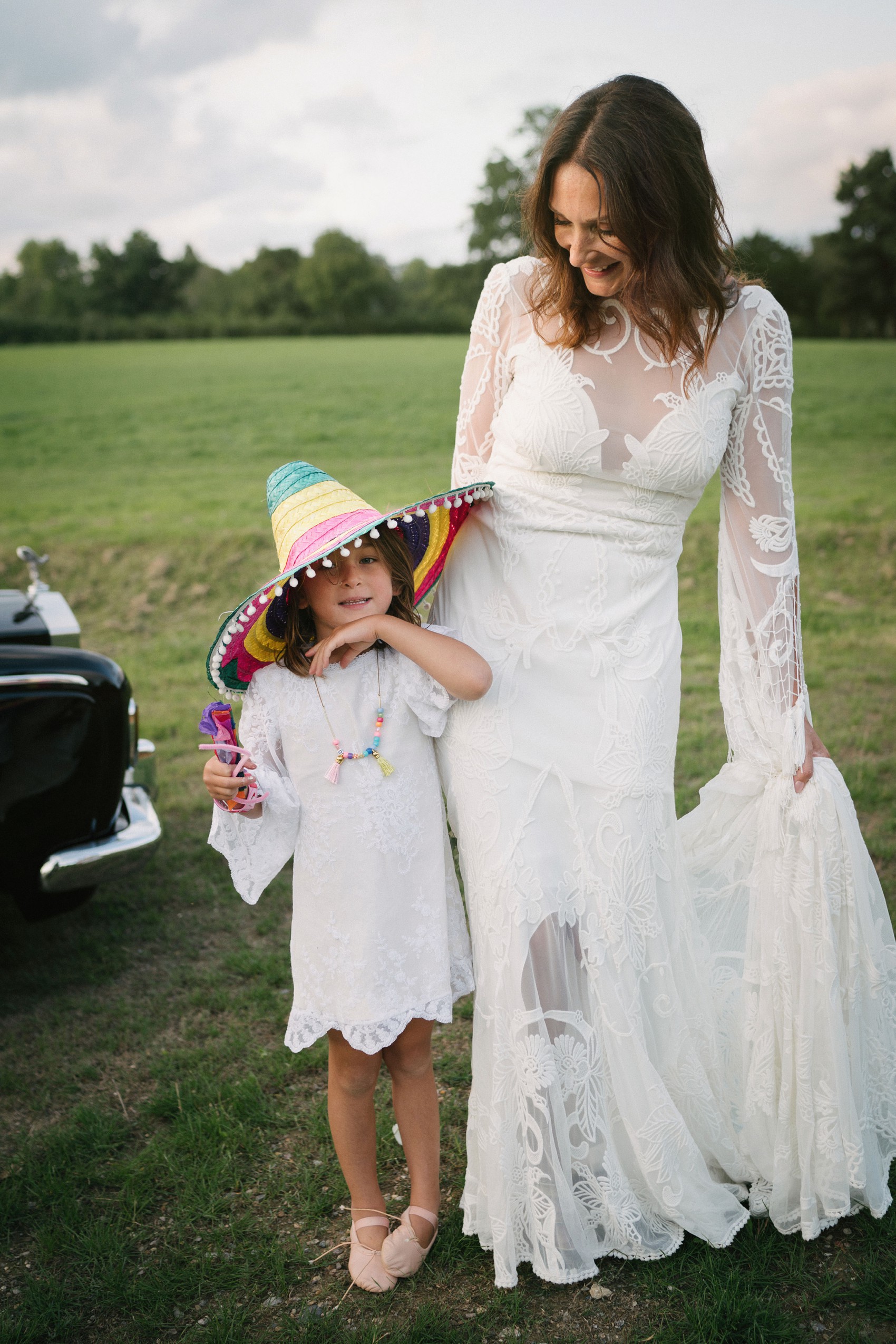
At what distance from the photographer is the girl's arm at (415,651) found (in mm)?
2143

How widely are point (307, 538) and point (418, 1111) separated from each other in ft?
4.41

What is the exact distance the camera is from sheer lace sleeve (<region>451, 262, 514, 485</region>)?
92.7 inches

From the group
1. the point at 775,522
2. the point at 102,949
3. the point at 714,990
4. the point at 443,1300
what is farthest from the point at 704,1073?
the point at 102,949

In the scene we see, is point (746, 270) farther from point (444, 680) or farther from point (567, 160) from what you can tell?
point (444, 680)

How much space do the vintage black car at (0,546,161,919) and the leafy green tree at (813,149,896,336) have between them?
101 feet

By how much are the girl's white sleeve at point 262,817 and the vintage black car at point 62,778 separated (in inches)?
49.8

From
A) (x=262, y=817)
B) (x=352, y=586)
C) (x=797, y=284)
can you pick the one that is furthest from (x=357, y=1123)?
(x=797, y=284)

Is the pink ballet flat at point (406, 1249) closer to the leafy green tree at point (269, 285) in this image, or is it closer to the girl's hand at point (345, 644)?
the girl's hand at point (345, 644)

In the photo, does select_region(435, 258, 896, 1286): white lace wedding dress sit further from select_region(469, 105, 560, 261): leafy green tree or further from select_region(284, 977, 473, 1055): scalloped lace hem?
select_region(469, 105, 560, 261): leafy green tree

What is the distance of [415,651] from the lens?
217 cm

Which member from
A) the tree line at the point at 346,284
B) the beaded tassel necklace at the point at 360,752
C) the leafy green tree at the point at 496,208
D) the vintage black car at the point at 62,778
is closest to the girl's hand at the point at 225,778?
the beaded tassel necklace at the point at 360,752

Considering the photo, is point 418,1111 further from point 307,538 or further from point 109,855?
point 109,855

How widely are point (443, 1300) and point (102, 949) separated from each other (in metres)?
2.12

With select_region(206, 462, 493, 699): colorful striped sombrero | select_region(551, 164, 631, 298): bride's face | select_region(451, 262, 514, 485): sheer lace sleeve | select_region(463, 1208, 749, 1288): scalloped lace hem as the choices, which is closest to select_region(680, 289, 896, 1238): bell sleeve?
select_region(463, 1208, 749, 1288): scalloped lace hem
